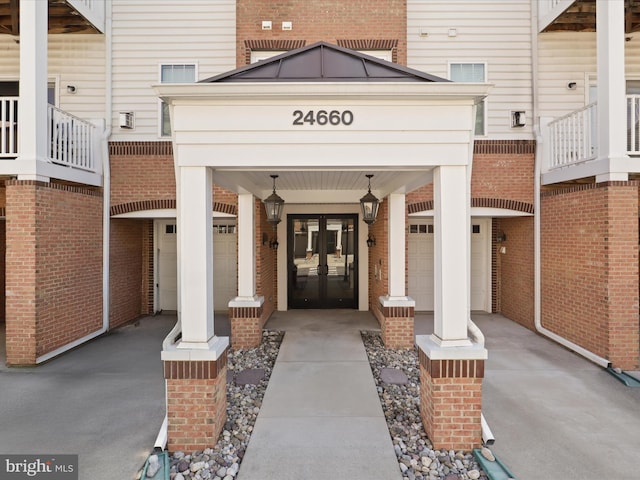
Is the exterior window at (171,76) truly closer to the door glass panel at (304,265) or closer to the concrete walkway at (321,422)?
the door glass panel at (304,265)

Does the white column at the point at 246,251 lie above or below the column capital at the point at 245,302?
above

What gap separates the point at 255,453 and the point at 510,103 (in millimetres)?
8807

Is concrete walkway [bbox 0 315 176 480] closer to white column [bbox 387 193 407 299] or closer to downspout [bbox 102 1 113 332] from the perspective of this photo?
downspout [bbox 102 1 113 332]

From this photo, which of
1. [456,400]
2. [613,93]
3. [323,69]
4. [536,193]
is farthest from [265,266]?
[613,93]

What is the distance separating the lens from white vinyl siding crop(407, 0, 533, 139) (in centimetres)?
832

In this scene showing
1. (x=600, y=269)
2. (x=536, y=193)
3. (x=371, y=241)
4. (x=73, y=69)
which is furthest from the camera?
(x=371, y=241)

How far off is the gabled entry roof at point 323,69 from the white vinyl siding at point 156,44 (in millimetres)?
5118

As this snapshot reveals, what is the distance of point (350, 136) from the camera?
3.77m

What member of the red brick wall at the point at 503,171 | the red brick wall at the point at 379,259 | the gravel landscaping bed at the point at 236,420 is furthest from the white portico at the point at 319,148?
the red brick wall at the point at 503,171

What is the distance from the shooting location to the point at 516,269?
8773 millimetres

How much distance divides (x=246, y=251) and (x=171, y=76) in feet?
16.0

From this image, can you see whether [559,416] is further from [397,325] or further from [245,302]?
[245,302]

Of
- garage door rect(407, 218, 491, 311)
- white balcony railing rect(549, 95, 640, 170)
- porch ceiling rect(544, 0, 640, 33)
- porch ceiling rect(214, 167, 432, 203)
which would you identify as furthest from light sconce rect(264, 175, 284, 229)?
porch ceiling rect(544, 0, 640, 33)

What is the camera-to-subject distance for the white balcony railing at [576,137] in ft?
21.4
